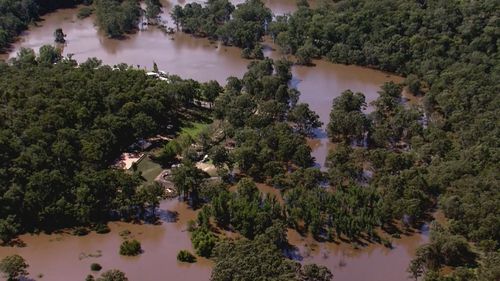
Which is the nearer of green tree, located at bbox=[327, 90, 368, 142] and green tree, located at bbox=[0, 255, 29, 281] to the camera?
green tree, located at bbox=[0, 255, 29, 281]

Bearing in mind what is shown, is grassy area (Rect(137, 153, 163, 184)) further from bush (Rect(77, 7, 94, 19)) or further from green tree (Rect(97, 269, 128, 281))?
bush (Rect(77, 7, 94, 19))

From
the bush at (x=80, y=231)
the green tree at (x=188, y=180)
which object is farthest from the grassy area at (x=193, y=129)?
the bush at (x=80, y=231)

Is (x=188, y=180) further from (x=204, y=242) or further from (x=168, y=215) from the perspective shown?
(x=204, y=242)

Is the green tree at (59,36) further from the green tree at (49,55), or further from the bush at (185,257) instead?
the bush at (185,257)

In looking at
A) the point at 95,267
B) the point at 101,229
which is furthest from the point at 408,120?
the point at 95,267

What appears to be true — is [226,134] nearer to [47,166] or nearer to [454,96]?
[47,166]

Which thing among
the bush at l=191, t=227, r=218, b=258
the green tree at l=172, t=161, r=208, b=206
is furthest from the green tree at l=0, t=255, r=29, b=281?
the green tree at l=172, t=161, r=208, b=206
